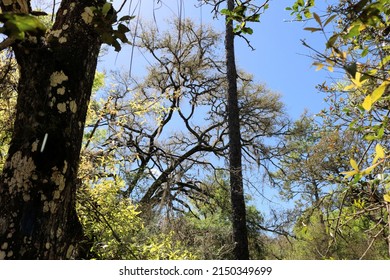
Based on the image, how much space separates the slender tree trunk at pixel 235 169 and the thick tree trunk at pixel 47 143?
20.3 ft

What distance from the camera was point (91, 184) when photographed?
466 cm

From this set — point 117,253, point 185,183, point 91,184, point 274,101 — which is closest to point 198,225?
point 185,183

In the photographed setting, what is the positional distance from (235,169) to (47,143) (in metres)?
6.94

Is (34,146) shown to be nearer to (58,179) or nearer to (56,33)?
(58,179)

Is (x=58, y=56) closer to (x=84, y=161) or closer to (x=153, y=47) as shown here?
(x=84, y=161)

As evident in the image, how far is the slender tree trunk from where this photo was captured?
294 inches

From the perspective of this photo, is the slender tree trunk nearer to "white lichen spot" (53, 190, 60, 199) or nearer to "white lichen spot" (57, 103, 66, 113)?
"white lichen spot" (57, 103, 66, 113)

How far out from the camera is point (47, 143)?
1.23 metres

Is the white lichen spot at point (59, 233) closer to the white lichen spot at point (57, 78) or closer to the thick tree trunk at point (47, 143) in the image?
the thick tree trunk at point (47, 143)

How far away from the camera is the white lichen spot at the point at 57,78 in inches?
51.1

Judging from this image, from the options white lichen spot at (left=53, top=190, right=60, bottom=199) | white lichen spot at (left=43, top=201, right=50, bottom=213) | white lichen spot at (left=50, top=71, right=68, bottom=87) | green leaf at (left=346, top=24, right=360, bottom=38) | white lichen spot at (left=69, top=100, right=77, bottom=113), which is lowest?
white lichen spot at (left=43, top=201, right=50, bottom=213)

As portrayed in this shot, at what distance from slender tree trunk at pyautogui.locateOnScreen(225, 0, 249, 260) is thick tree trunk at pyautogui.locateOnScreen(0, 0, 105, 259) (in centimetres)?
619

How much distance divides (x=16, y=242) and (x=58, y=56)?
2.08 ft

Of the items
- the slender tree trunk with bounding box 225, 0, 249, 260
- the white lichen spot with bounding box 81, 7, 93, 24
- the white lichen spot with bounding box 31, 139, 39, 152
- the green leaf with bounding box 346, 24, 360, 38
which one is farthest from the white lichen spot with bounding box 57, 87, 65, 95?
the slender tree trunk with bounding box 225, 0, 249, 260
